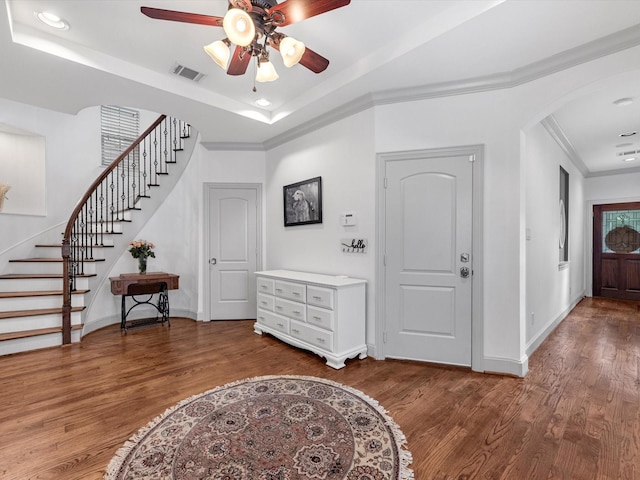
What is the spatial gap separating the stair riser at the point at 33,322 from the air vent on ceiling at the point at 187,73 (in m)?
3.11

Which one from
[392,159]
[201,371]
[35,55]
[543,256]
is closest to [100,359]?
[201,371]

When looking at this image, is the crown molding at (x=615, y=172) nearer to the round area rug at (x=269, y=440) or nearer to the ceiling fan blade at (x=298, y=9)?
the round area rug at (x=269, y=440)

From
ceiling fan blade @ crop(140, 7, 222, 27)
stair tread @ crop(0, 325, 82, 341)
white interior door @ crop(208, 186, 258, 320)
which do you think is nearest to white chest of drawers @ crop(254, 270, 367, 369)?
white interior door @ crop(208, 186, 258, 320)

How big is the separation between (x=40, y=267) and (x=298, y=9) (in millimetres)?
4914

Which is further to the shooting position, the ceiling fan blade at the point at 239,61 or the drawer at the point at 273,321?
the drawer at the point at 273,321

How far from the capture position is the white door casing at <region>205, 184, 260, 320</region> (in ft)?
15.9

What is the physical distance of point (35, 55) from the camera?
259 centimetres

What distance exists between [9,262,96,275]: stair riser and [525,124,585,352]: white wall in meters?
5.60

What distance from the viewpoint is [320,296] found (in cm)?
325

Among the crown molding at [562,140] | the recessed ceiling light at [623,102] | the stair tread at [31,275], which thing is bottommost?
the stair tread at [31,275]

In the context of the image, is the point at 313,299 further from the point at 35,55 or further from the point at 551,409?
the point at 35,55

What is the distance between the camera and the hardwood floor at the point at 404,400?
69.7 inches

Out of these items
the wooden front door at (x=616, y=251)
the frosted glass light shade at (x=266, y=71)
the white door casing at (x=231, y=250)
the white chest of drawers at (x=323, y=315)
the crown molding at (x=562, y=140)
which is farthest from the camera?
the wooden front door at (x=616, y=251)

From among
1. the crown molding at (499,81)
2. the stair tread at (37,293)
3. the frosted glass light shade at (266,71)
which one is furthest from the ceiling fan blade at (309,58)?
the stair tread at (37,293)
